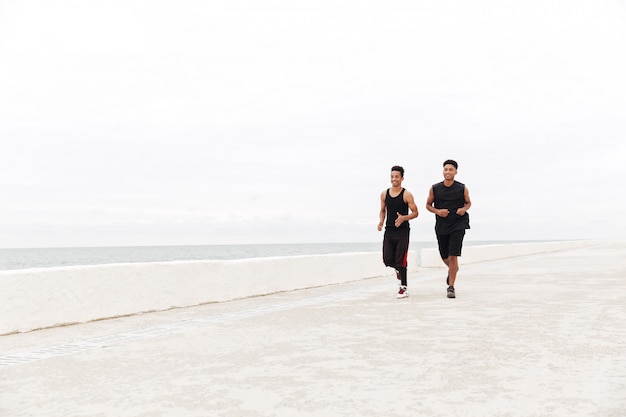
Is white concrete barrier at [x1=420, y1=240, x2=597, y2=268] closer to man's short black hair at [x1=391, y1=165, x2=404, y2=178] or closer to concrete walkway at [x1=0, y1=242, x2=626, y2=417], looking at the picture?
man's short black hair at [x1=391, y1=165, x2=404, y2=178]

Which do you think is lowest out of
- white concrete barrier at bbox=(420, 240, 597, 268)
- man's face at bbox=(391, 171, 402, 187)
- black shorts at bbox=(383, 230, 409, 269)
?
white concrete barrier at bbox=(420, 240, 597, 268)

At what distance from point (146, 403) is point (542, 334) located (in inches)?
153

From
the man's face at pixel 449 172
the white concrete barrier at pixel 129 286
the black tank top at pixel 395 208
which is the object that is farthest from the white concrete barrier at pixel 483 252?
the man's face at pixel 449 172

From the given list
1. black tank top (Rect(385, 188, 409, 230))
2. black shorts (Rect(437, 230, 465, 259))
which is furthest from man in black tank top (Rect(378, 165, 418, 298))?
black shorts (Rect(437, 230, 465, 259))

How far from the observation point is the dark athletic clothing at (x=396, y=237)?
9680 millimetres

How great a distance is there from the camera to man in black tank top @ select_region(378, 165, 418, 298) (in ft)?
31.6

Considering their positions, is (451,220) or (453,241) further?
(451,220)

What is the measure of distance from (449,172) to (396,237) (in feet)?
4.08

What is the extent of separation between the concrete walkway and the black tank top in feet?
5.05

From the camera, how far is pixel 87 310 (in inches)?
304

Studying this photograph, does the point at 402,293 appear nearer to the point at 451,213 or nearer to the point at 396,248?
the point at 396,248

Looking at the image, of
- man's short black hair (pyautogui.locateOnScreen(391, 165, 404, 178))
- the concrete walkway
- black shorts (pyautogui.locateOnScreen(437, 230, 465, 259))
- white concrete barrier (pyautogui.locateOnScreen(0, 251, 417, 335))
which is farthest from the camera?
man's short black hair (pyautogui.locateOnScreen(391, 165, 404, 178))

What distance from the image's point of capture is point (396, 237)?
981cm

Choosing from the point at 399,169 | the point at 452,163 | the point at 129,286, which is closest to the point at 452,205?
the point at 452,163
